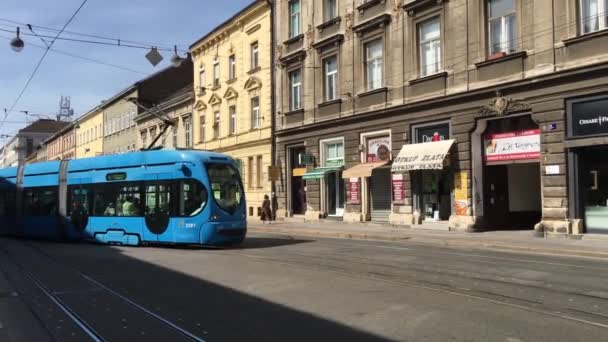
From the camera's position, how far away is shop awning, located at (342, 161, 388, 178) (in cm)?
2497

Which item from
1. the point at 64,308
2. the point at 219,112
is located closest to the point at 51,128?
the point at 219,112

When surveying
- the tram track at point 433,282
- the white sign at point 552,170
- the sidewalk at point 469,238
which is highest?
the white sign at point 552,170

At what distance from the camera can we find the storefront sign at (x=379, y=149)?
2511 centimetres

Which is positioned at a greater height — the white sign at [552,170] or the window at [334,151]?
the window at [334,151]

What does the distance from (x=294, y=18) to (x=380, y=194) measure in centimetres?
1186

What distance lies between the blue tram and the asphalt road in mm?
1919

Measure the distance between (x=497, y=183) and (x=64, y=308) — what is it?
17.4 m

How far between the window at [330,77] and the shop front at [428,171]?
643 centimetres

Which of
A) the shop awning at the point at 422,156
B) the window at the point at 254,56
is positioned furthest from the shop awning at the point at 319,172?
the window at the point at 254,56

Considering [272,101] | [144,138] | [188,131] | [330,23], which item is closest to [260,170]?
[272,101]

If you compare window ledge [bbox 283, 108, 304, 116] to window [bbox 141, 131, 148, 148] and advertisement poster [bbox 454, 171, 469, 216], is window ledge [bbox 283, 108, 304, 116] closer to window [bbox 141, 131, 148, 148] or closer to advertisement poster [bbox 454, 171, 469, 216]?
advertisement poster [bbox 454, 171, 469, 216]

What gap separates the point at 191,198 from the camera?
1622 centimetres

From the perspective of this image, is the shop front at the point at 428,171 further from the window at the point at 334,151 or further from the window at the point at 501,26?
the window at the point at 334,151

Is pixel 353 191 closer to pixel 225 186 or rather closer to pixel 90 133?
pixel 225 186
